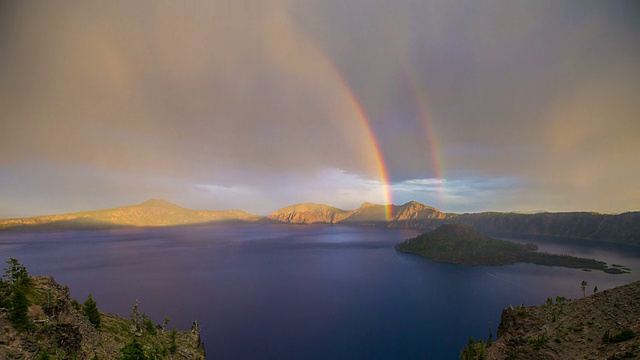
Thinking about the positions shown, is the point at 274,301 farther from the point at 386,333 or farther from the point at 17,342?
the point at 17,342

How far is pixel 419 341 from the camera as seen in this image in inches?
4884

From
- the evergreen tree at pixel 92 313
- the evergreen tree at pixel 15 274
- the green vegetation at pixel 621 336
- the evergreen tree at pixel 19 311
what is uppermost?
the evergreen tree at pixel 15 274

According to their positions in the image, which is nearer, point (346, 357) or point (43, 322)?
point (43, 322)

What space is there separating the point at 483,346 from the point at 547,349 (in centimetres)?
2600

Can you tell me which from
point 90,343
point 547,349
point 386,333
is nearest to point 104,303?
point 90,343

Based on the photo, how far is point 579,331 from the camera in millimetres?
56938

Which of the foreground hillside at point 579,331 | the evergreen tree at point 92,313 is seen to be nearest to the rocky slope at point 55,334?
the evergreen tree at point 92,313

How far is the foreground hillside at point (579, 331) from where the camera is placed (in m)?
46.7

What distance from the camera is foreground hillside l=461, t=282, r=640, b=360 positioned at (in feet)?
153

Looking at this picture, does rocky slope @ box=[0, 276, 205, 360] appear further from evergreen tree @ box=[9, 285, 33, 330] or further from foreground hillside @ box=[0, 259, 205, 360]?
evergreen tree @ box=[9, 285, 33, 330]

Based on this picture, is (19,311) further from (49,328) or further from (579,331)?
(579,331)

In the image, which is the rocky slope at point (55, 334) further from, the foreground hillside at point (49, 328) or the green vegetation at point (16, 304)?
the green vegetation at point (16, 304)

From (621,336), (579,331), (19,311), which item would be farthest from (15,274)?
(579,331)

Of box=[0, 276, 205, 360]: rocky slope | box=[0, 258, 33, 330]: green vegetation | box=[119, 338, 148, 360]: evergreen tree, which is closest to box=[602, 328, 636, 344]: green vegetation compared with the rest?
box=[119, 338, 148, 360]: evergreen tree
